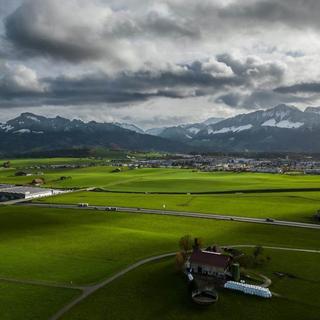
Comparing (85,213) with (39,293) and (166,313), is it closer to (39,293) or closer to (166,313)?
(39,293)

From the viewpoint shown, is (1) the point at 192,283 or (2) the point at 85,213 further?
(2) the point at 85,213

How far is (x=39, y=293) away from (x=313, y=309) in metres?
34.8

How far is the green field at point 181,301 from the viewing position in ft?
173

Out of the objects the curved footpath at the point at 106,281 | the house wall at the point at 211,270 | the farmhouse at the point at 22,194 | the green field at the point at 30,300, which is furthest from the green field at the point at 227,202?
the green field at the point at 30,300

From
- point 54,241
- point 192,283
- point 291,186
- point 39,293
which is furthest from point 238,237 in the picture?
→ point 291,186

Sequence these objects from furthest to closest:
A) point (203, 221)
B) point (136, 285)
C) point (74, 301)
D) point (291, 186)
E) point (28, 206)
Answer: point (291, 186) < point (28, 206) < point (203, 221) < point (136, 285) < point (74, 301)

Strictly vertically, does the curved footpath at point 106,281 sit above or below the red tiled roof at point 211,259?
below

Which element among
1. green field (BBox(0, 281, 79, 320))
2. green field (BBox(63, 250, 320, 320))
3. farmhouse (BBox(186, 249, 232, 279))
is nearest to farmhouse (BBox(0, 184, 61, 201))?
green field (BBox(0, 281, 79, 320))

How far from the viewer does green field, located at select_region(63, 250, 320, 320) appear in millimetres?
52844

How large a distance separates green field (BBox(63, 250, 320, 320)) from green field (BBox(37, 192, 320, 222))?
4929 centimetres

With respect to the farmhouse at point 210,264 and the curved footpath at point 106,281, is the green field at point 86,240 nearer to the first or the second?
the curved footpath at point 106,281

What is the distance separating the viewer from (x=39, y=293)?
59.8 metres

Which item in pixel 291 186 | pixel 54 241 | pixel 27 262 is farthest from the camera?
pixel 291 186

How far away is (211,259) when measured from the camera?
211 ft
